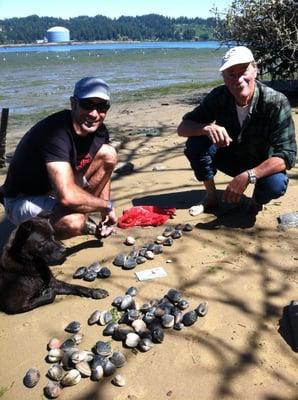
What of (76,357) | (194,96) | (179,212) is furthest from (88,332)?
(194,96)

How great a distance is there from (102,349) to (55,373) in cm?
33

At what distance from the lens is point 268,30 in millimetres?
11398

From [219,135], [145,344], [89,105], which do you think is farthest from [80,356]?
[219,135]

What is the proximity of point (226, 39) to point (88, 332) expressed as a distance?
11.6 metres

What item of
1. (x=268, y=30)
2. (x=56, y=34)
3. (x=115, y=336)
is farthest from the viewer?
→ (x=56, y=34)

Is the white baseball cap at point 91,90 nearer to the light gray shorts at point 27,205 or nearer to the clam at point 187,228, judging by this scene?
the light gray shorts at point 27,205

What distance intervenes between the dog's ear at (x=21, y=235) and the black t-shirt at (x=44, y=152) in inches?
25.5

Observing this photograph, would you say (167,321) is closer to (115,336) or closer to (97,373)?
(115,336)

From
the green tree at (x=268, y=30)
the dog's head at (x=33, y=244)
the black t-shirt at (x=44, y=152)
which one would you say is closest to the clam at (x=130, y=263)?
the dog's head at (x=33, y=244)

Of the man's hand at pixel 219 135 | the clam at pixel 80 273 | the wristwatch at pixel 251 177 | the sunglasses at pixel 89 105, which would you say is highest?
the sunglasses at pixel 89 105

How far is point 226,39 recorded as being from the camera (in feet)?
43.2

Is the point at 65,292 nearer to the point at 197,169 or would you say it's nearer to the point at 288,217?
the point at 197,169

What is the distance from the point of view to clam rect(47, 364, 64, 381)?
2.85 metres

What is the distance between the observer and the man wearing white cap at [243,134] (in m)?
4.25
